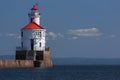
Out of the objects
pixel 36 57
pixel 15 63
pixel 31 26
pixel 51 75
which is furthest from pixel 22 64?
pixel 51 75

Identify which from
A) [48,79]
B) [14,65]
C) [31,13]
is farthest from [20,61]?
[48,79]

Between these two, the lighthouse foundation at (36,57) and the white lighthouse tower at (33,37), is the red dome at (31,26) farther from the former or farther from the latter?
the lighthouse foundation at (36,57)

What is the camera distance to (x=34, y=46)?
9538 cm

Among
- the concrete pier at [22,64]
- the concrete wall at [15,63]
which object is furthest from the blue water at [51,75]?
the concrete wall at [15,63]

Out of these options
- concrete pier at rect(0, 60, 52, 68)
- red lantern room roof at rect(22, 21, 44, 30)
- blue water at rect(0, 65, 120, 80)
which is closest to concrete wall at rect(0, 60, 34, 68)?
concrete pier at rect(0, 60, 52, 68)

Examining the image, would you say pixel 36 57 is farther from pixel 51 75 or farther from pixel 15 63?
pixel 51 75

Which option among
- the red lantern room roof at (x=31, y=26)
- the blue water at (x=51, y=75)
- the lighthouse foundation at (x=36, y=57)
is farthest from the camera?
the red lantern room roof at (x=31, y=26)

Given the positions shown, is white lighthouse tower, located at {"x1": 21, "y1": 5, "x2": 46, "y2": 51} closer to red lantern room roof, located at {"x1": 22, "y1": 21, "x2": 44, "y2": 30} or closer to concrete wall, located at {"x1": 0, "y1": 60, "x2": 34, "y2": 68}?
red lantern room roof, located at {"x1": 22, "y1": 21, "x2": 44, "y2": 30}

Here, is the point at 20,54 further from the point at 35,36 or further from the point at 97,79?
the point at 97,79

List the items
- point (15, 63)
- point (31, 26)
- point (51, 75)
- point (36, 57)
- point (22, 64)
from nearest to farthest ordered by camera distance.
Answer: point (51, 75) < point (15, 63) < point (22, 64) < point (31, 26) < point (36, 57)

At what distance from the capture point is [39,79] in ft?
229

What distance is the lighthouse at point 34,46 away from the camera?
9456 centimetres

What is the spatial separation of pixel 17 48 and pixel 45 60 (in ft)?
15.5

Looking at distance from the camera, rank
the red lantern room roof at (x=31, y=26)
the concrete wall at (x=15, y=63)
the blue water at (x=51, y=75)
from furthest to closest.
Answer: the red lantern room roof at (x=31, y=26) → the concrete wall at (x=15, y=63) → the blue water at (x=51, y=75)
